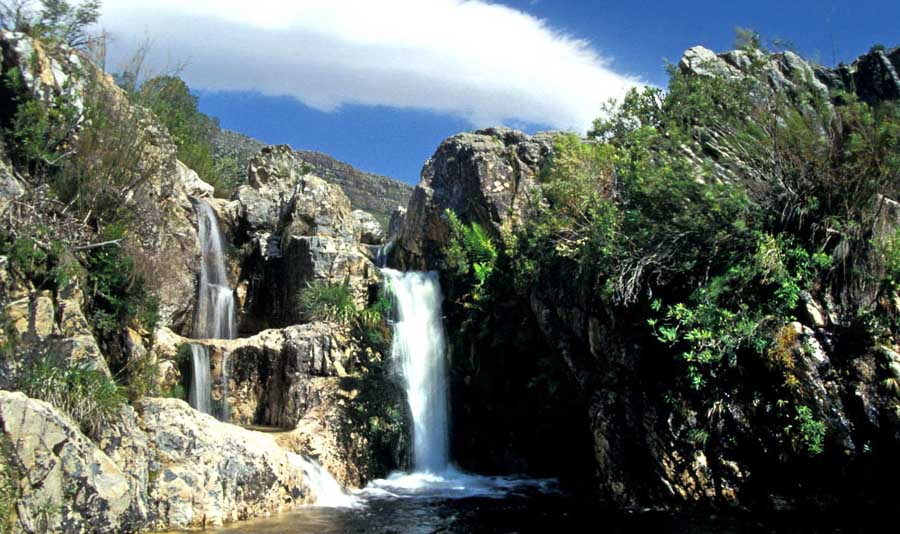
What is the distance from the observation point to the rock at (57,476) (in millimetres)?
8977

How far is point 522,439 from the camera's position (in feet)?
59.0

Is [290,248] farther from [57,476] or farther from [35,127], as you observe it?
[57,476]

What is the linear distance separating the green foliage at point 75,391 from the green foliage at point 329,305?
7403 mm

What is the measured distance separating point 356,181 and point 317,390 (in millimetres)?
55959

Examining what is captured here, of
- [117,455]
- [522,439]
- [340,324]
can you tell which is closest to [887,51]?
[522,439]

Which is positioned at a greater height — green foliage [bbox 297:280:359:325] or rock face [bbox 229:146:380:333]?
rock face [bbox 229:146:380:333]

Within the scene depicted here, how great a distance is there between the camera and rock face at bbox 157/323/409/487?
15836mm

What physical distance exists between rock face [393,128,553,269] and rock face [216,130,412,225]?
132ft

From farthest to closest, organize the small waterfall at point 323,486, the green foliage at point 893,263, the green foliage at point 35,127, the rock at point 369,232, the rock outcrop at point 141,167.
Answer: the rock at point 369,232 → the rock outcrop at point 141,167 → the small waterfall at point 323,486 → the green foliage at point 35,127 → the green foliage at point 893,263

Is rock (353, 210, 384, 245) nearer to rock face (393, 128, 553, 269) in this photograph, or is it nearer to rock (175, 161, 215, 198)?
rock face (393, 128, 553, 269)

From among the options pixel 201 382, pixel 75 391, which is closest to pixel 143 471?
pixel 75 391

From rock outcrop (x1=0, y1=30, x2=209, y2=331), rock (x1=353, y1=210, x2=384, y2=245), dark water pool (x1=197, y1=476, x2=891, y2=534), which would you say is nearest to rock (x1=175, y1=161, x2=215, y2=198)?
rock outcrop (x1=0, y1=30, x2=209, y2=331)

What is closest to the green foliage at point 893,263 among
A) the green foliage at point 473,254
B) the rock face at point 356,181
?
the green foliage at point 473,254

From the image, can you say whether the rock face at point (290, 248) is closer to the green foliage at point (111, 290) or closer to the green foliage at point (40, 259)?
the green foliage at point (111, 290)
